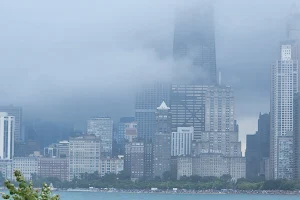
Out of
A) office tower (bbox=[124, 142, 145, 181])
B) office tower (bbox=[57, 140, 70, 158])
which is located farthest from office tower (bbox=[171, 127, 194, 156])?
office tower (bbox=[57, 140, 70, 158])

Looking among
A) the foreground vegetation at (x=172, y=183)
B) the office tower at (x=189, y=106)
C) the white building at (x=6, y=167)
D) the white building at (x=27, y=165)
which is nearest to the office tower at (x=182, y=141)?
the office tower at (x=189, y=106)

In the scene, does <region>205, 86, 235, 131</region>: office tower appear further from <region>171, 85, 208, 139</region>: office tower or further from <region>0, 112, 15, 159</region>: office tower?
<region>0, 112, 15, 159</region>: office tower

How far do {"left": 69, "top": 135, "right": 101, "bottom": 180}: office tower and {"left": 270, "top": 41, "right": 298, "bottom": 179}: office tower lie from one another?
675 inches

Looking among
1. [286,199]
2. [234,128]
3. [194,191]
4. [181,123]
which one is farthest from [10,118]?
[286,199]

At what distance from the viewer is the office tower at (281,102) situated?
91312mm

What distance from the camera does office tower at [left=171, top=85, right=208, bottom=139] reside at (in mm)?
106825

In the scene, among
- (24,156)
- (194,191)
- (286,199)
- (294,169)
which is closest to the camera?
(286,199)

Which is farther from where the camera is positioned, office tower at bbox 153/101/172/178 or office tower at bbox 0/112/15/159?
office tower at bbox 0/112/15/159

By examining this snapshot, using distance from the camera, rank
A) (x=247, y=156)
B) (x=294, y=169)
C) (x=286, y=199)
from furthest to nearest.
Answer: (x=247, y=156) → (x=294, y=169) → (x=286, y=199)

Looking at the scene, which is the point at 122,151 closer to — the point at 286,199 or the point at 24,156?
the point at 24,156

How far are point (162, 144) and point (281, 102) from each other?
12248 mm

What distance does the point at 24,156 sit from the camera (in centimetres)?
10444

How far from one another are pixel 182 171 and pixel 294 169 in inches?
391

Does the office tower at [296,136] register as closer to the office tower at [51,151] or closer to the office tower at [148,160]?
the office tower at [148,160]
